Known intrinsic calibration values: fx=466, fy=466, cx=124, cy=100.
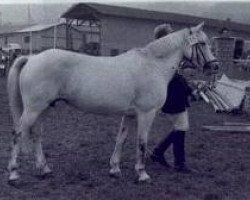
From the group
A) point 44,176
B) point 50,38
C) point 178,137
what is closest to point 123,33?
point 50,38

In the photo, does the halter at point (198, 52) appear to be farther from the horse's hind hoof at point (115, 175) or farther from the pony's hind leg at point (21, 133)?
the pony's hind leg at point (21, 133)

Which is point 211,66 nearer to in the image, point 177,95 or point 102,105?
point 177,95

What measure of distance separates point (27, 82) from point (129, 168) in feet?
7.10

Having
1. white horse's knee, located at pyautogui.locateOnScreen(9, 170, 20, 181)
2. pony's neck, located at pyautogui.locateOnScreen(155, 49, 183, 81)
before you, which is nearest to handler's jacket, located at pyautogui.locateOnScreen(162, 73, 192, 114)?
pony's neck, located at pyautogui.locateOnScreen(155, 49, 183, 81)

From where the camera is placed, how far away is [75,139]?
29.6 feet

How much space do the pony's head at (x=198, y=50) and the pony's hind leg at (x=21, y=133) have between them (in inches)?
89.2

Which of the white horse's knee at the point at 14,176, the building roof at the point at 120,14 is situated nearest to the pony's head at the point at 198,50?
the white horse's knee at the point at 14,176

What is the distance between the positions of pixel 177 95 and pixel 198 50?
0.71 metres

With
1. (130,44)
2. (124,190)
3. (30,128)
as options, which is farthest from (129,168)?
(130,44)

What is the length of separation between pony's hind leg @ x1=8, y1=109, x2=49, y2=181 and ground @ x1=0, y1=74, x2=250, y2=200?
188 millimetres

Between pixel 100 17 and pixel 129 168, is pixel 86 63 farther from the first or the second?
pixel 100 17

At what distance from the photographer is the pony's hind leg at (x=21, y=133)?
5.97m

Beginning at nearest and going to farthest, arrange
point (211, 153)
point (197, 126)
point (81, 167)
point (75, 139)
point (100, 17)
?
point (81, 167), point (211, 153), point (75, 139), point (197, 126), point (100, 17)

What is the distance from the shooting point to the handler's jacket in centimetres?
677
